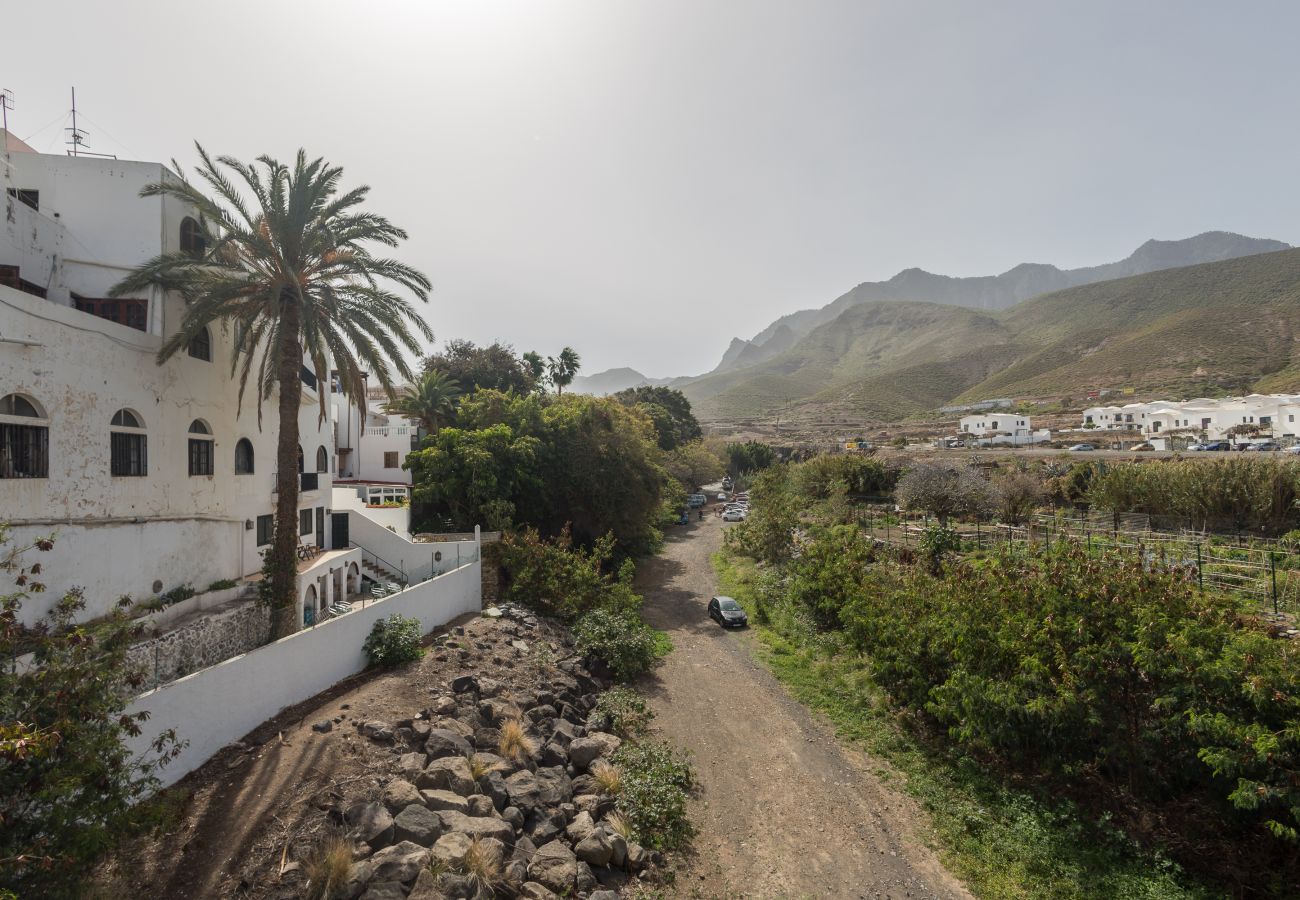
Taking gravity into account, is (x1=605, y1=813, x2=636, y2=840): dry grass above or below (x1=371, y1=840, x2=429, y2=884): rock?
below

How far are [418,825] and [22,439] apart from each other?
10.8 m

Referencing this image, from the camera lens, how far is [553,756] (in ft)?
40.3

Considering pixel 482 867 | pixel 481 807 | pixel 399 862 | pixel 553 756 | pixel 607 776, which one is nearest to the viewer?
pixel 399 862

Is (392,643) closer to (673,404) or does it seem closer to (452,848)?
(452,848)

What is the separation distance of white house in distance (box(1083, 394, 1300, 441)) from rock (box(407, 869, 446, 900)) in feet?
220

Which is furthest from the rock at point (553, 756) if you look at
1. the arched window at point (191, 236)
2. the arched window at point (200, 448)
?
the arched window at point (191, 236)

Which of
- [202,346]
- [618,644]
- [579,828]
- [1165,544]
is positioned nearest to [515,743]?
[579,828]

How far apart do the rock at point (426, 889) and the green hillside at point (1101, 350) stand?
89.1 m

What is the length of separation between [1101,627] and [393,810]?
493 inches

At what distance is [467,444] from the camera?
25.5 m

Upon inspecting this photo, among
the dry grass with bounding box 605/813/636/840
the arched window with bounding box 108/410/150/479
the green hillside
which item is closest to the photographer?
the dry grass with bounding box 605/813/636/840

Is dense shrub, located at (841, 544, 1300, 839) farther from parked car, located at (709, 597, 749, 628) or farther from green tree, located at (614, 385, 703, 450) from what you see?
green tree, located at (614, 385, 703, 450)

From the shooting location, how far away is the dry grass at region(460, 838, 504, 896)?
7.80 meters

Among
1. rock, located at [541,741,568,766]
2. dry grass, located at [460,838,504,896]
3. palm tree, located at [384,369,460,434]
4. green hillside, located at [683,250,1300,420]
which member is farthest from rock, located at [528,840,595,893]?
green hillside, located at [683,250,1300,420]
